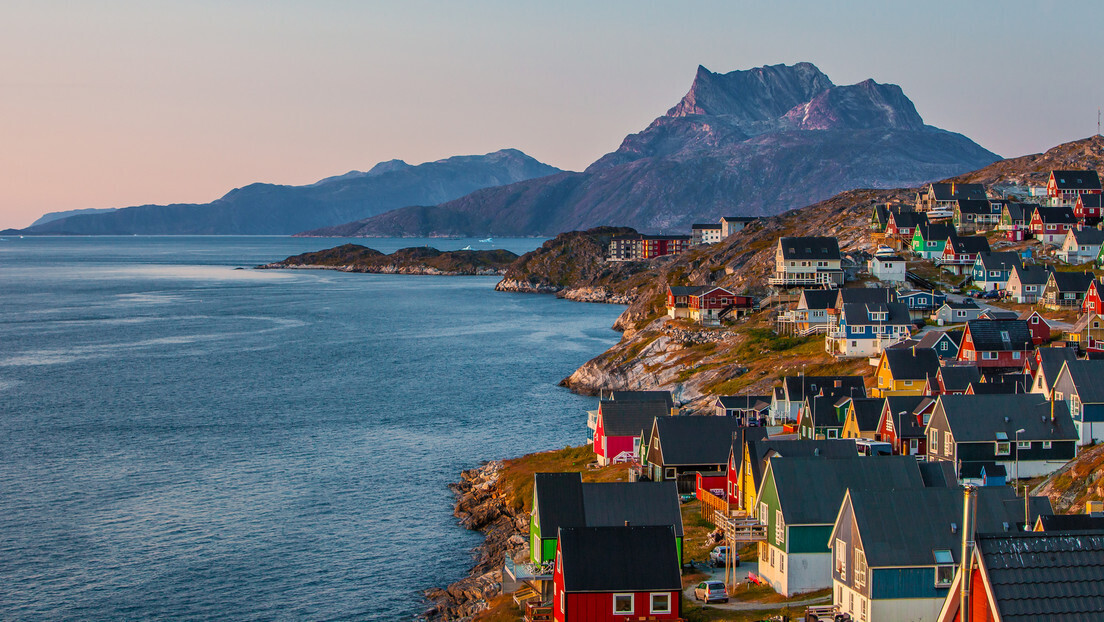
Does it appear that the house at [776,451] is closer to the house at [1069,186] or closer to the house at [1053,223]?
the house at [1053,223]

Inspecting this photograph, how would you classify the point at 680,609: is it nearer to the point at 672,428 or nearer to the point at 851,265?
the point at 672,428

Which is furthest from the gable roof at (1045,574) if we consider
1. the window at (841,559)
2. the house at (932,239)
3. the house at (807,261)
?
the house at (932,239)

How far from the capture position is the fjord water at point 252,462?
51250 millimetres

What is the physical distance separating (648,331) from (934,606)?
85.9m

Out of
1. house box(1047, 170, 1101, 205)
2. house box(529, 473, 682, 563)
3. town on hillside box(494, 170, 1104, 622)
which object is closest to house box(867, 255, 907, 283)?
town on hillside box(494, 170, 1104, 622)

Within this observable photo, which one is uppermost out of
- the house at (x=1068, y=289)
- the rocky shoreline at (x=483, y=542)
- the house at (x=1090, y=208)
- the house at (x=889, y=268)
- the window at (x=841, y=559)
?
the house at (x=1090, y=208)

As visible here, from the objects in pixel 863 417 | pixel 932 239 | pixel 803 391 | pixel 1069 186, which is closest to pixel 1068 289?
pixel 932 239

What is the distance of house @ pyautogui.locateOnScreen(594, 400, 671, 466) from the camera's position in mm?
67438

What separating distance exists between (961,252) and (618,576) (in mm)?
94828

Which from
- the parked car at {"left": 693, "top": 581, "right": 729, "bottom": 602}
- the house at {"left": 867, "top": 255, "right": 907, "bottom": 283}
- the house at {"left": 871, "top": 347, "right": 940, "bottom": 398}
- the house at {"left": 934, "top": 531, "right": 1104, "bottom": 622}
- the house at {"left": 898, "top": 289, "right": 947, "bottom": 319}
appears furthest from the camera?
the house at {"left": 867, "top": 255, "right": 907, "bottom": 283}

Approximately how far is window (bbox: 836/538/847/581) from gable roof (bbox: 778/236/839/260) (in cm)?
8861

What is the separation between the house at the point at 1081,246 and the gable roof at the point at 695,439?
76.7m

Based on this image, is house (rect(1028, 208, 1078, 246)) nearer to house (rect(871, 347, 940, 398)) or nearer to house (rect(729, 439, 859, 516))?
house (rect(871, 347, 940, 398))

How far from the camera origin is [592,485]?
46656 millimetres
